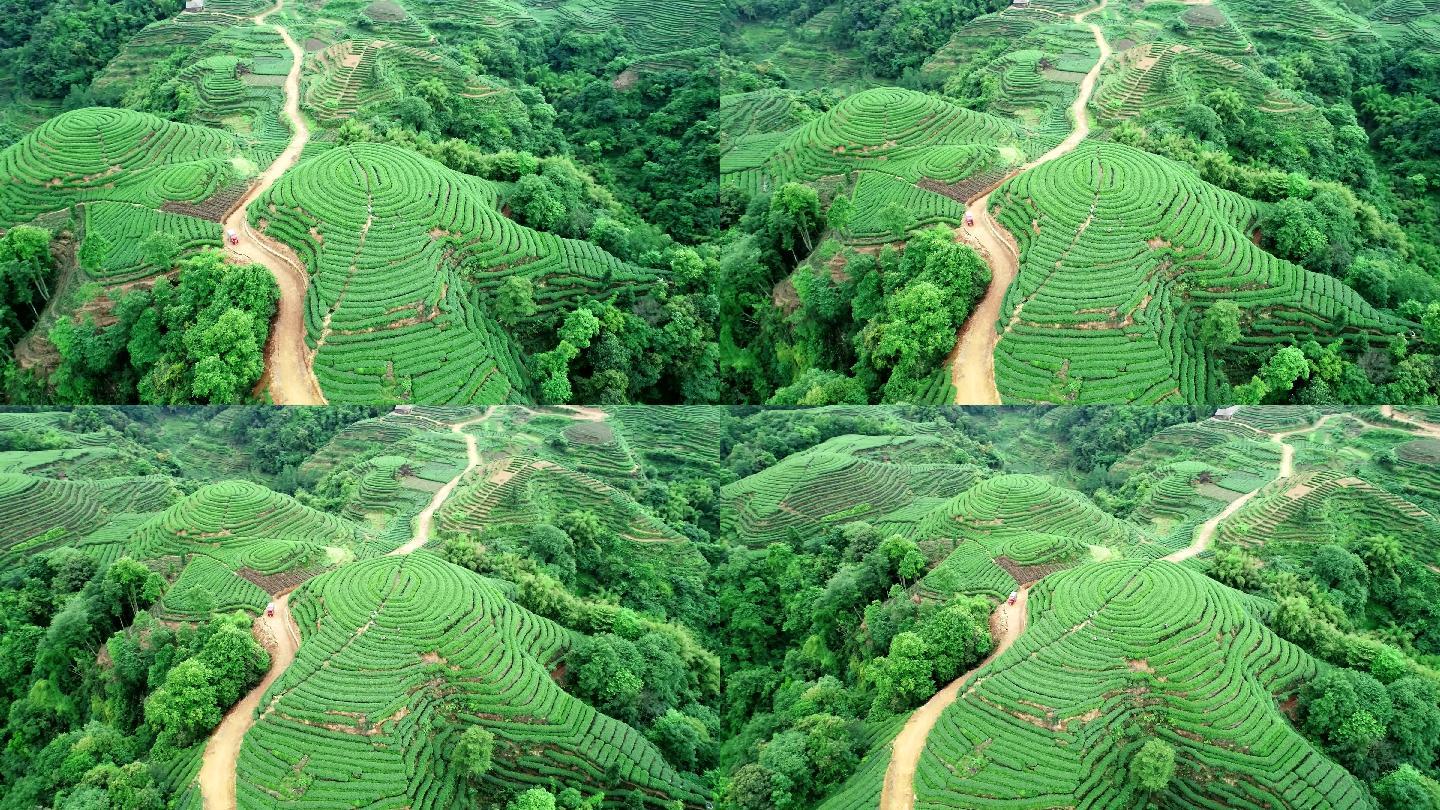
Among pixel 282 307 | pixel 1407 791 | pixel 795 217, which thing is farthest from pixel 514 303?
pixel 1407 791

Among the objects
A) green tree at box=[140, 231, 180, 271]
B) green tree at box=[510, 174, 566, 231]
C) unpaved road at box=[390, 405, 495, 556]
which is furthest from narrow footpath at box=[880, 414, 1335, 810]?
green tree at box=[140, 231, 180, 271]

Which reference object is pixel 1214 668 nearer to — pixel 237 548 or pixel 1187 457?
pixel 1187 457

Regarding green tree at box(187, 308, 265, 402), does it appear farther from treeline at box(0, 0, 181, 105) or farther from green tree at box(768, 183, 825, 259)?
treeline at box(0, 0, 181, 105)

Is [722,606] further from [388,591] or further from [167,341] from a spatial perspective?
[167,341]

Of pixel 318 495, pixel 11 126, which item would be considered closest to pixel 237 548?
pixel 318 495

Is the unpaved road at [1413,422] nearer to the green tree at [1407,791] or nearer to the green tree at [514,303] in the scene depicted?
the green tree at [1407,791]

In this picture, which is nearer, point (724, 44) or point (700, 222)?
point (700, 222)
